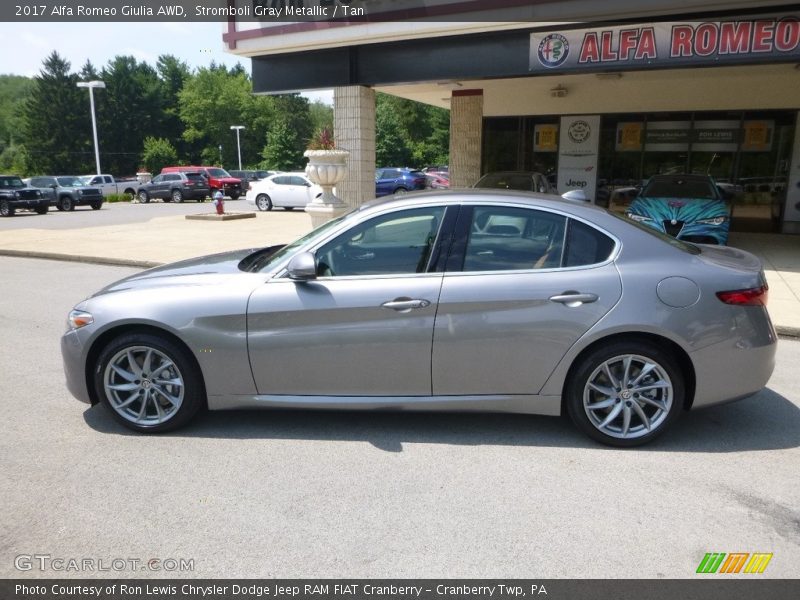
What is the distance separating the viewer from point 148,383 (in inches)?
162

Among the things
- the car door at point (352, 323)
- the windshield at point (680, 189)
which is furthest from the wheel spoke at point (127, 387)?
the windshield at point (680, 189)

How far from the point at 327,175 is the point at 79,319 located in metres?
9.76

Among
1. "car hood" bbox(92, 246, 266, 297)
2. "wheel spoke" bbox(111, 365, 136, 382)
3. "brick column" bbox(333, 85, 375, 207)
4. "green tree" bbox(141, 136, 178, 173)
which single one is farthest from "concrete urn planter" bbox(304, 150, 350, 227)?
"green tree" bbox(141, 136, 178, 173)

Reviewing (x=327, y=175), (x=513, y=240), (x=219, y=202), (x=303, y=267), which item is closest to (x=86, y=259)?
(x=327, y=175)

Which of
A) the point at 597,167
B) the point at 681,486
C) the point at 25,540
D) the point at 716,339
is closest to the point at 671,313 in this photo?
the point at 716,339

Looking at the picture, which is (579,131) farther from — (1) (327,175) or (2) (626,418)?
(2) (626,418)

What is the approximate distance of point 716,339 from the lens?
382cm

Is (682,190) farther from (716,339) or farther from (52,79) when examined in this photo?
(52,79)

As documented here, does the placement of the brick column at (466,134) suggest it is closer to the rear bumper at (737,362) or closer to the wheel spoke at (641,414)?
the rear bumper at (737,362)

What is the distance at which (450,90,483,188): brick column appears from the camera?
18750 millimetres

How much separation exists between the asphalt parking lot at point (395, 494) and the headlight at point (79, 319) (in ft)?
2.41

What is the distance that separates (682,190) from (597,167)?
22.1 ft

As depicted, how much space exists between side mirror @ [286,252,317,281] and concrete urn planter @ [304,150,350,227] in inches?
373

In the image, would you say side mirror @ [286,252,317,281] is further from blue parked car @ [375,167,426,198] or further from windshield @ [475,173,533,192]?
blue parked car @ [375,167,426,198]
